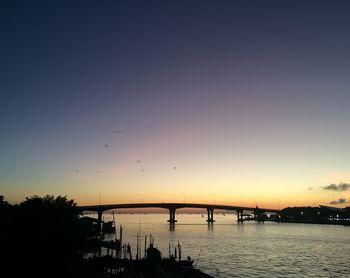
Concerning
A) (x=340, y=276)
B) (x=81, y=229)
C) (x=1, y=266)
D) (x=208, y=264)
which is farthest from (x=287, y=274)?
(x=1, y=266)

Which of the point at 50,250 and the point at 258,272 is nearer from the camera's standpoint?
the point at 50,250

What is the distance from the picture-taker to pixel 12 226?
35.8 meters

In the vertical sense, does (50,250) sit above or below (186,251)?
above

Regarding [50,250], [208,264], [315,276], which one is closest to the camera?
[50,250]

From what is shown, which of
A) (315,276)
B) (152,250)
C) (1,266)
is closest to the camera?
(1,266)

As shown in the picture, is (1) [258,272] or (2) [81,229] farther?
(1) [258,272]

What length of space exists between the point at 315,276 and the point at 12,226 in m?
49.4

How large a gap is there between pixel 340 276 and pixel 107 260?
40.4 metres

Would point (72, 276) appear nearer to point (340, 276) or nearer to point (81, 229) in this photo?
point (81, 229)

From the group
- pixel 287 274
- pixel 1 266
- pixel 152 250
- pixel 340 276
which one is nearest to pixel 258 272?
pixel 287 274

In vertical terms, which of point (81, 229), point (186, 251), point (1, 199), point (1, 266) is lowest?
point (186, 251)

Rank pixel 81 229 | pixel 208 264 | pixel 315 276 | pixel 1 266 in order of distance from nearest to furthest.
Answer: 1. pixel 1 266
2. pixel 81 229
3. pixel 315 276
4. pixel 208 264

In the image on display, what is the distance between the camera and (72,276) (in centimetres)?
3556

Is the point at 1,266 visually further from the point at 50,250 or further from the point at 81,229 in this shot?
the point at 81,229
